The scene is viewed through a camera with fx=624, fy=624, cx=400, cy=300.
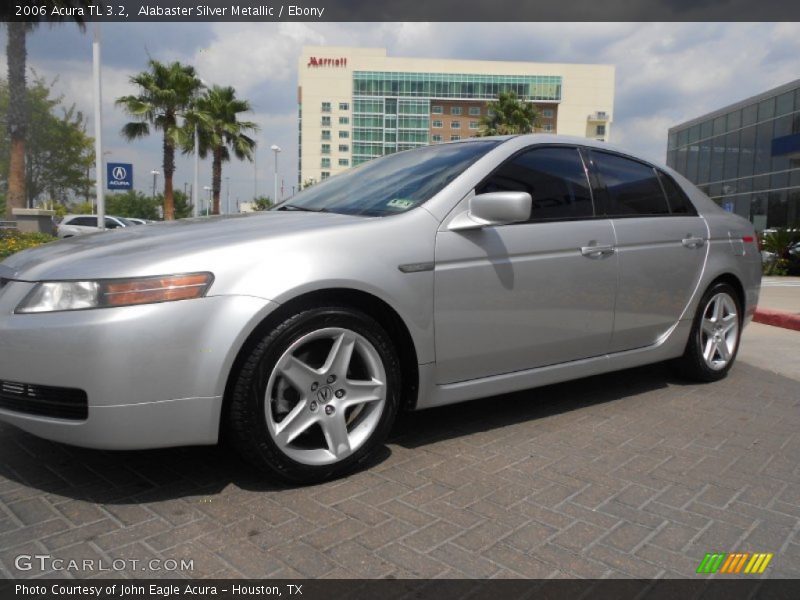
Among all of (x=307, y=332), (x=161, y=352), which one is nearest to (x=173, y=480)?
(x=161, y=352)

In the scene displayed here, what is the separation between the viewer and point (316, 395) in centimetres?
262

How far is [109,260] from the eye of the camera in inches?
94.7

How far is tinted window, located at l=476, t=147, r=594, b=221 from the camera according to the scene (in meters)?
3.29

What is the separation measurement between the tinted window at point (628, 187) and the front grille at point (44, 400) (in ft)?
9.60

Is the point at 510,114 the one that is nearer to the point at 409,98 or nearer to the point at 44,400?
the point at 44,400

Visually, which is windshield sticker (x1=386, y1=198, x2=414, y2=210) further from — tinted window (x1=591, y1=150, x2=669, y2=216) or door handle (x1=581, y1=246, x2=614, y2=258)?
tinted window (x1=591, y1=150, x2=669, y2=216)

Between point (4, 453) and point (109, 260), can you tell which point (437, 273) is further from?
point (4, 453)

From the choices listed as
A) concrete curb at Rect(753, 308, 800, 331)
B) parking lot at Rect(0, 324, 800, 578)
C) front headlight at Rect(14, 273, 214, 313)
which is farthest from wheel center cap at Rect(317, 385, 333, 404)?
concrete curb at Rect(753, 308, 800, 331)

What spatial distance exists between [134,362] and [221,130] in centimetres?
3293

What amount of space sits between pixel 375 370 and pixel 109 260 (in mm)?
1164

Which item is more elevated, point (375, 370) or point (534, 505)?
point (375, 370)

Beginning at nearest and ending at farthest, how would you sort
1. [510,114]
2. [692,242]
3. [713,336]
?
1. [692,242]
2. [713,336]
3. [510,114]

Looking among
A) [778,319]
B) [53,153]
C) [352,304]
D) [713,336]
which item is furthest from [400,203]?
[53,153]

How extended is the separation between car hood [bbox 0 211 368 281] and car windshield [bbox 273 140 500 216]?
0.81 feet
